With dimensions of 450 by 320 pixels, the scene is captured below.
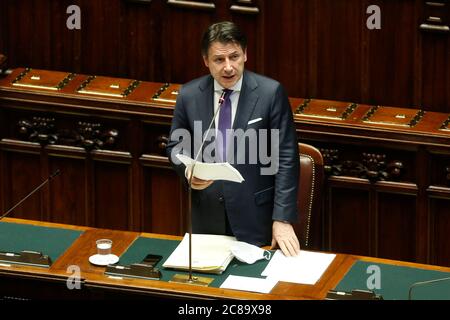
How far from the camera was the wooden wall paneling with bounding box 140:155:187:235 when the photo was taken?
28.6ft

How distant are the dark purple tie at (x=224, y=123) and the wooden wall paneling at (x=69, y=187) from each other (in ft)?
5.68

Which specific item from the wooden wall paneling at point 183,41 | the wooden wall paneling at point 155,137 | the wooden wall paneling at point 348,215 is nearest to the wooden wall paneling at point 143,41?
the wooden wall paneling at point 183,41

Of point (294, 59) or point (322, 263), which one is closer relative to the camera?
point (322, 263)

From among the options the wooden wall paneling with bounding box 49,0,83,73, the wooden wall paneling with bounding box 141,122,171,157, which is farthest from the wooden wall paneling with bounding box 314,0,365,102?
the wooden wall paneling with bounding box 49,0,83,73

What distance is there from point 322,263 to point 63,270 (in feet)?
3.78

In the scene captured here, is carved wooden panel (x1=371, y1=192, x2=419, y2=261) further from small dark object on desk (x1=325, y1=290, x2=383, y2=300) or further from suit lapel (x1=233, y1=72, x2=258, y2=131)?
small dark object on desk (x1=325, y1=290, x2=383, y2=300)

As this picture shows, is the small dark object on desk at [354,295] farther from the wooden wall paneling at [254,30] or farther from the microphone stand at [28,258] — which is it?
the wooden wall paneling at [254,30]

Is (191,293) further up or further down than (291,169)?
further down

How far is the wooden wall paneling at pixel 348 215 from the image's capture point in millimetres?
8375

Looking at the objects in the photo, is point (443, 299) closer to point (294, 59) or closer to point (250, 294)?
point (250, 294)

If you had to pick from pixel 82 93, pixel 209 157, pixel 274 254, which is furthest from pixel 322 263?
pixel 82 93

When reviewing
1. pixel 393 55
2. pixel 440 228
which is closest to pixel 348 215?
pixel 440 228

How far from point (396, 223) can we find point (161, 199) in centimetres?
132

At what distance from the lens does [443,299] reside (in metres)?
6.75
